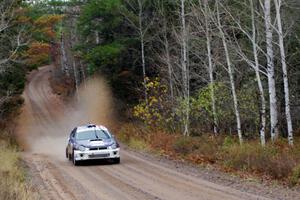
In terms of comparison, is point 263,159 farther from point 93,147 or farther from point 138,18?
point 138,18

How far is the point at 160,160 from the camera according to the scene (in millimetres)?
23625

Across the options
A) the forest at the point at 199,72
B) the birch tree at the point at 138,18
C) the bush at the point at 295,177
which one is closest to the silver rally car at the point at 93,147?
the forest at the point at 199,72

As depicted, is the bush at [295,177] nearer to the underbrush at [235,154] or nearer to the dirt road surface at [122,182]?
the underbrush at [235,154]

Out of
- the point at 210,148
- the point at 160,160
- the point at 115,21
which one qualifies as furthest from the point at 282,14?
the point at 115,21

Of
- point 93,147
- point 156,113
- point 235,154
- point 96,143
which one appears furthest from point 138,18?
point 235,154

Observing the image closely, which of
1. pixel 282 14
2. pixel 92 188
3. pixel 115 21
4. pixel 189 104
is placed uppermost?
pixel 115 21

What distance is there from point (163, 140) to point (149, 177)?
10721 mm

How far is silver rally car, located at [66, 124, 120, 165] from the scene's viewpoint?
22.7 m

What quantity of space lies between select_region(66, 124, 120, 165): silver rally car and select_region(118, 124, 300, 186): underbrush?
3.10 m

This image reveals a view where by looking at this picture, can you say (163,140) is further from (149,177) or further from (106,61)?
(106,61)

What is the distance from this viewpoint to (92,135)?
24.1 metres

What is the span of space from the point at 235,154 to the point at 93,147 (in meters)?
6.11

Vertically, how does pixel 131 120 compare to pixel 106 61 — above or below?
below

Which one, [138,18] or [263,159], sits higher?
[138,18]
